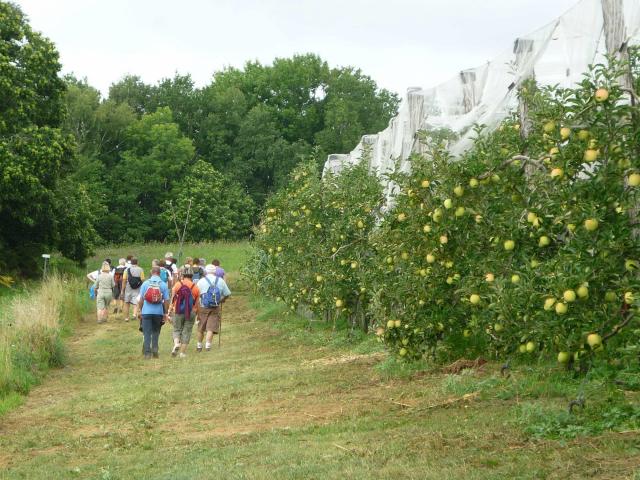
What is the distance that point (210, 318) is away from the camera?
1736 cm

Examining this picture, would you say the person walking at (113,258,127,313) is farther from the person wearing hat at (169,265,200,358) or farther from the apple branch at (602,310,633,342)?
the apple branch at (602,310,633,342)

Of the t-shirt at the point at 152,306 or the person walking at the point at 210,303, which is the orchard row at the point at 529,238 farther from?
the t-shirt at the point at 152,306

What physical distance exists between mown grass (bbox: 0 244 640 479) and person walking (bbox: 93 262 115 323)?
769 cm

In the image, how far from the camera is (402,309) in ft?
34.6

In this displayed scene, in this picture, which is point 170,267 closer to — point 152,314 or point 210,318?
point 210,318

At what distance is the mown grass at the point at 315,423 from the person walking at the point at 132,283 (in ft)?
25.5

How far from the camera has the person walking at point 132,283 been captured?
74.9ft

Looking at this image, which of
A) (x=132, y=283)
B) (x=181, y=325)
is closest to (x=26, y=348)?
(x=181, y=325)

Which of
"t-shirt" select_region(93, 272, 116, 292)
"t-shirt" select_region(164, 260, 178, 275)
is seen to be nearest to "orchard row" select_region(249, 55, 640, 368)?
"t-shirt" select_region(93, 272, 116, 292)

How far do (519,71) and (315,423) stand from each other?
4418 millimetres

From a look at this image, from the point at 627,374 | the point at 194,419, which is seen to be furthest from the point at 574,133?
the point at 194,419

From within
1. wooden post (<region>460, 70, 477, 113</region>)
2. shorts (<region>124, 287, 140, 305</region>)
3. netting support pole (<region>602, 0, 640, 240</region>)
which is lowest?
shorts (<region>124, 287, 140, 305</region>)

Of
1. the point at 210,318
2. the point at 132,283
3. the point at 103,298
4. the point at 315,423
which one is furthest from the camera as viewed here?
the point at 132,283

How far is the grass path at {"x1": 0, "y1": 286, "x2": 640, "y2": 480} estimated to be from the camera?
21.2 feet
